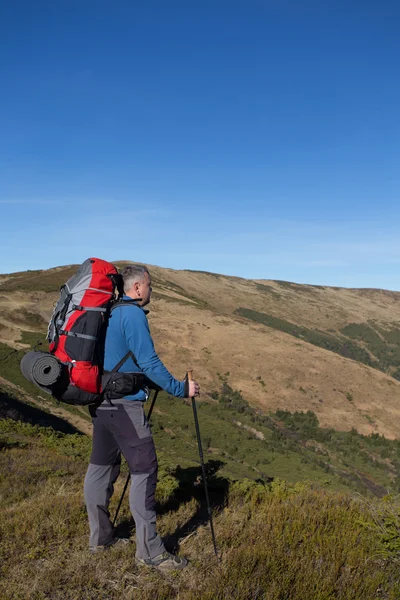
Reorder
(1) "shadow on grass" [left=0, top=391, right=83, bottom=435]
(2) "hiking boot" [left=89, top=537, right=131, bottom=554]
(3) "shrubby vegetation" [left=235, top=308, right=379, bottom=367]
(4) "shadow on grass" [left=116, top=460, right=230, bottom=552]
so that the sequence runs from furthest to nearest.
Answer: (3) "shrubby vegetation" [left=235, top=308, right=379, bottom=367], (1) "shadow on grass" [left=0, top=391, right=83, bottom=435], (4) "shadow on grass" [left=116, top=460, right=230, bottom=552], (2) "hiking boot" [left=89, top=537, right=131, bottom=554]

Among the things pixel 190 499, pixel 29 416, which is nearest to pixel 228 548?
→ pixel 190 499

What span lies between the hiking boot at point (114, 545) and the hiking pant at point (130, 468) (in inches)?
1.3

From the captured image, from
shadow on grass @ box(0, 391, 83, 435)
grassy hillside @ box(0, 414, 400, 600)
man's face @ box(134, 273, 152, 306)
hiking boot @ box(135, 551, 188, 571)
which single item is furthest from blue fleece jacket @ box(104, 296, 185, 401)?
shadow on grass @ box(0, 391, 83, 435)

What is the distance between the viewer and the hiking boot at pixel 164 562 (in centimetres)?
344

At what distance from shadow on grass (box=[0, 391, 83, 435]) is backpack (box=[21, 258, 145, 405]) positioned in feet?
43.3

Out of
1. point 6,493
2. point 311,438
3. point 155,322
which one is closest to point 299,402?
point 311,438

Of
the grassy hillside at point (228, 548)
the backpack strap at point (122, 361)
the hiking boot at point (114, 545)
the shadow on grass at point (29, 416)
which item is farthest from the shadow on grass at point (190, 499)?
the shadow on grass at point (29, 416)

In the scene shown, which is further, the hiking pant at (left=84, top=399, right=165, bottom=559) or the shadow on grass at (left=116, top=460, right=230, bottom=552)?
the shadow on grass at (left=116, top=460, right=230, bottom=552)

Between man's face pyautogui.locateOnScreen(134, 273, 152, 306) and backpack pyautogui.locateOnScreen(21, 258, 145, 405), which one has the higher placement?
man's face pyautogui.locateOnScreen(134, 273, 152, 306)

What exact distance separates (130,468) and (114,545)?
0.83 metres

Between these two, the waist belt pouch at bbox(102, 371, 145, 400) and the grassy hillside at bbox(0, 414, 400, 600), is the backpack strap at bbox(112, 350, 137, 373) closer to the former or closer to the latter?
the waist belt pouch at bbox(102, 371, 145, 400)

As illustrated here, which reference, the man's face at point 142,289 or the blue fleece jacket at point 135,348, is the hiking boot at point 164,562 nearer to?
the blue fleece jacket at point 135,348

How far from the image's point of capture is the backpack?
339 centimetres

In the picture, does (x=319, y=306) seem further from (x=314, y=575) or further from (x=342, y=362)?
(x=314, y=575)
